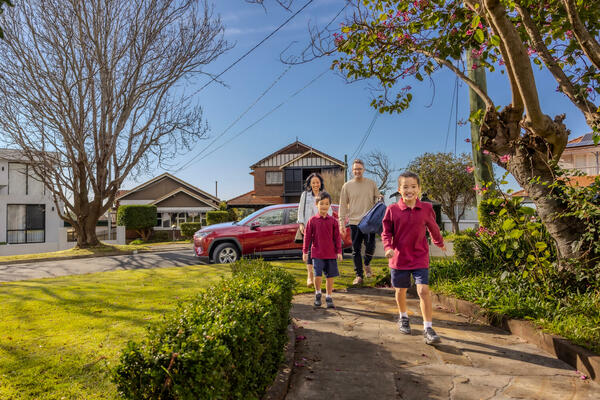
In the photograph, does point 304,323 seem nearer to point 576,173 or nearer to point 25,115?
point 576,173

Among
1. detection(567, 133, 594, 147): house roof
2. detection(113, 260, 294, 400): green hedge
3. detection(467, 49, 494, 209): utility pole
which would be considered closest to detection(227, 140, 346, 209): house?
detection(567, 133, 594, 147): house roof

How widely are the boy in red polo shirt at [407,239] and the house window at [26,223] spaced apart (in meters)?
31.1

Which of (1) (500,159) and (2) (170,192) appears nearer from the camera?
(1) (500,159)

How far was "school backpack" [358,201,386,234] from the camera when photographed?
5824 millimetres

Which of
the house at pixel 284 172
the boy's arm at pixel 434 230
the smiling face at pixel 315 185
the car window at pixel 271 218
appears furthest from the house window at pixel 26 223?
the boy's arm at pixel 434 230

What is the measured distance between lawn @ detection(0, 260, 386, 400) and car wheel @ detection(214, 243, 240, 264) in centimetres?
209

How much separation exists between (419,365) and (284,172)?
33.5 m

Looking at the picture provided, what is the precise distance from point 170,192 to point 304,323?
3521 centimetres

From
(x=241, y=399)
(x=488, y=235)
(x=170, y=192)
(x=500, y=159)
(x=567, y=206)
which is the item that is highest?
(x=170, y=192)

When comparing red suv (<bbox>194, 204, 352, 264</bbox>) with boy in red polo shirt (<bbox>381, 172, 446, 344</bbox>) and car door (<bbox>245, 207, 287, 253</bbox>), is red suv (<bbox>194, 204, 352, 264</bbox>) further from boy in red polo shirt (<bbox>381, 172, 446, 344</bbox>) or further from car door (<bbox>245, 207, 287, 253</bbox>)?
boy in red polo shirt (<bbox>381, 172, 446, 344</bbox>)

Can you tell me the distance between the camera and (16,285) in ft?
22.3

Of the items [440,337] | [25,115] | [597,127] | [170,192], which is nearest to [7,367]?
[440,337]

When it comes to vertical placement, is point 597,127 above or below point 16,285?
above

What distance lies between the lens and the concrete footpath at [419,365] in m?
2.61
